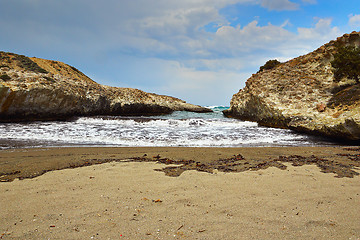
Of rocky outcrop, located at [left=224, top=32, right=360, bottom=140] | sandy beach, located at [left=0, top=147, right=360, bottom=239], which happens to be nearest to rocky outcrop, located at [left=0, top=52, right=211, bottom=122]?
sandy beach, located at [left=0, top=147, right=360, bottom=239]

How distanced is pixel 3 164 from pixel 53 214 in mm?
3405

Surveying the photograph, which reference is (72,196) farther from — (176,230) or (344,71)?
(344,71)

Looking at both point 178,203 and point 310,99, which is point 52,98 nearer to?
point 178,203

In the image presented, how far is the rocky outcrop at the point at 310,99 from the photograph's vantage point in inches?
351

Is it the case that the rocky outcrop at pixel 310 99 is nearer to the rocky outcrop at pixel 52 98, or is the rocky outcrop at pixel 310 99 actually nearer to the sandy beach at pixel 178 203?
the sandy beach at pixel 178 203

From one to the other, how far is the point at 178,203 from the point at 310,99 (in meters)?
13.6

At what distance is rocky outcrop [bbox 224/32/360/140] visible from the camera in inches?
351

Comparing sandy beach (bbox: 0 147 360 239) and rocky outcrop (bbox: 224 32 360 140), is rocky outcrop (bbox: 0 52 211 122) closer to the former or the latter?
sandy beach (bbox: 0 147 360 239)

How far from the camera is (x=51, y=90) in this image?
15086 mm

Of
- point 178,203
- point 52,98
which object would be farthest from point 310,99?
point 52,98

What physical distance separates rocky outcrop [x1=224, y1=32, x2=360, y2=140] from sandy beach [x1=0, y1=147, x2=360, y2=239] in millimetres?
6044

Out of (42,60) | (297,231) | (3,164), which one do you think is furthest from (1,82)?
(42,60)

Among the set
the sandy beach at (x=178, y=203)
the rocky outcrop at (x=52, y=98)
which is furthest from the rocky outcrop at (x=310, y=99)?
the rocky outcrop at (x=52, y=98)

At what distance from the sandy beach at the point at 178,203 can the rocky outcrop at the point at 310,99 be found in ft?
19.8
